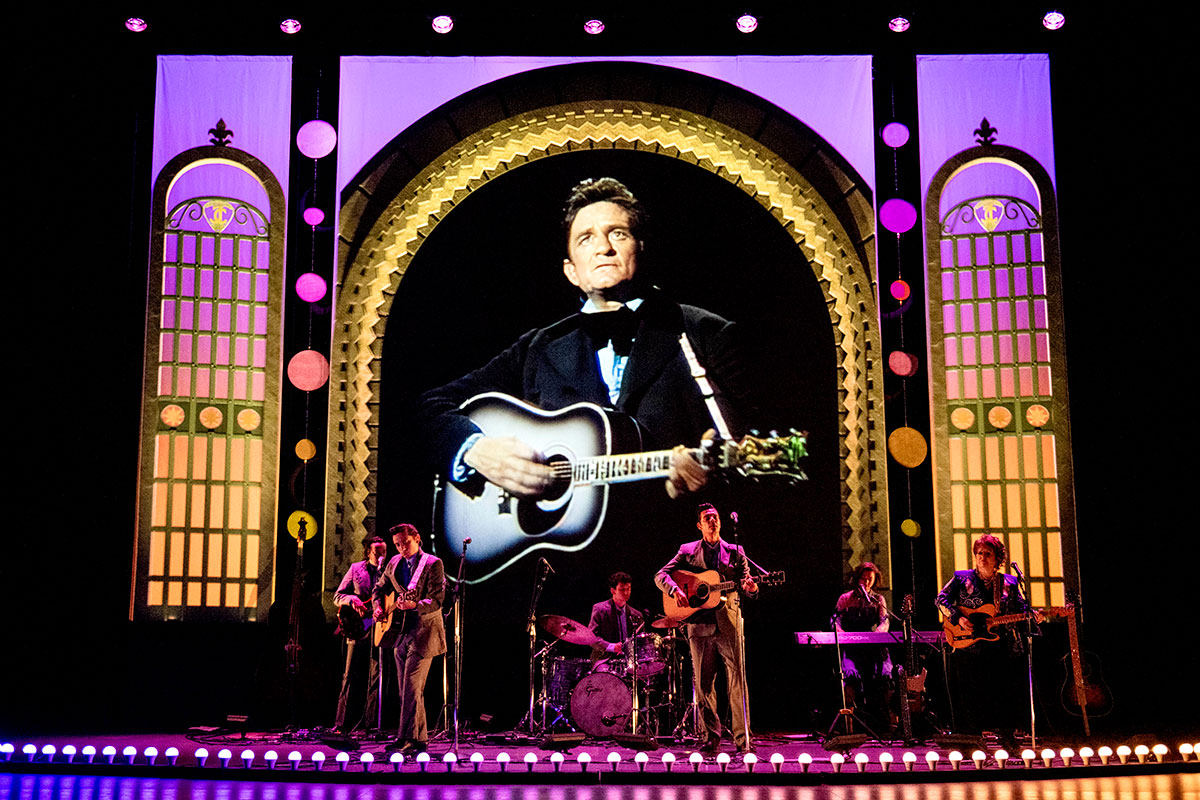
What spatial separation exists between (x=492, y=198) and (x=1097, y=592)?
5.03 meters

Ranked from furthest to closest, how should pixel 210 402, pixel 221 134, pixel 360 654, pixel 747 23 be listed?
pixel 221 134 < pixel 210 402 < pixel 747 23 < pixel 360 654

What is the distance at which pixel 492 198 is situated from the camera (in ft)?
29.4

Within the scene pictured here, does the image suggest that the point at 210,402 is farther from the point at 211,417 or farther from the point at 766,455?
the point at 766,455

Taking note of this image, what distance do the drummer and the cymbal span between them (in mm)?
223

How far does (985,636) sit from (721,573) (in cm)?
164

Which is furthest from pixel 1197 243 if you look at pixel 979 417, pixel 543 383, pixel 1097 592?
pixel 543 383

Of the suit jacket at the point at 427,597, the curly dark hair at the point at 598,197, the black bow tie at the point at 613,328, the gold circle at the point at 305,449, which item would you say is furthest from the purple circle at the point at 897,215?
the gold circle at the point at 305,449

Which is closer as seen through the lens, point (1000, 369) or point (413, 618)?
point (413, 618)

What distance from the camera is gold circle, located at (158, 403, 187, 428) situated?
8.73m

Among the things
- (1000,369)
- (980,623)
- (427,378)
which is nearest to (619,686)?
(980,623)

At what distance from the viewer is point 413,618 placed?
731cm

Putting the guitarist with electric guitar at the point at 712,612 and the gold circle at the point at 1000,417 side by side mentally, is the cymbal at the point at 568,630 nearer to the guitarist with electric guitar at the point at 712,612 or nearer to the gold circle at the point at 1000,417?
the guitarist with electric guitar at the point at 712,612

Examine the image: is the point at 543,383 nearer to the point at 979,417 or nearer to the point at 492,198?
the point at 492,198

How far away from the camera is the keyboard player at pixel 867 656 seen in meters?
7.92
